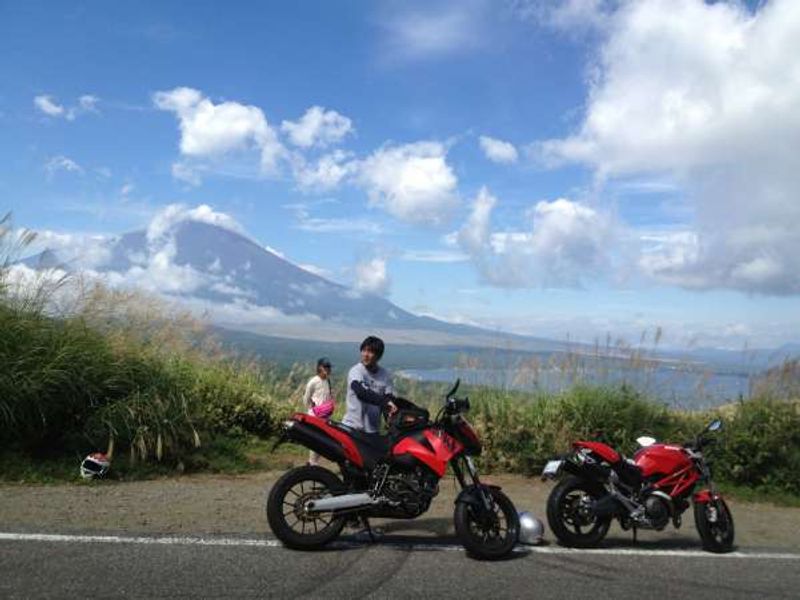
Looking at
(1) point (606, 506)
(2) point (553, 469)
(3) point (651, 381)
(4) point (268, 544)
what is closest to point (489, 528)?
(2) point (553, 469)

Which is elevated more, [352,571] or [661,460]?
[661,460]

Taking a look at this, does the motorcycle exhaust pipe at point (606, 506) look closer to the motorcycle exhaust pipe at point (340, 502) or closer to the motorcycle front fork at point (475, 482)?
the motorcycle front fork at point (475, 482)

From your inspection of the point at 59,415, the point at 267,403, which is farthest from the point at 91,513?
the point at 267,403

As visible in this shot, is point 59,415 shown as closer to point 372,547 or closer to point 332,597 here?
point 372,547

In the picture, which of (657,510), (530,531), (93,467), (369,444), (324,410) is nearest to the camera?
(369,444)

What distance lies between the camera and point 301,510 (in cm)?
611

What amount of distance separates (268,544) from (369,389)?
1.52 meters

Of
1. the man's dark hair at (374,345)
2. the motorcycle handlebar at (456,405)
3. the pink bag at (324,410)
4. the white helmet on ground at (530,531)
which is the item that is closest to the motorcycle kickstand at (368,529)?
the motorcycle handlebar at (456,405)

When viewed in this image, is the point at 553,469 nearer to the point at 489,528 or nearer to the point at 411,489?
the point at 489,528

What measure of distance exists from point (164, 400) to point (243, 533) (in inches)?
127

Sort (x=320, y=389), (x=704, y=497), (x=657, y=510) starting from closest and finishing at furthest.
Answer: (x=657, y=510) → (x=704, y=497) → (x=320, y=389)

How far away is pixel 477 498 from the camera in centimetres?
623

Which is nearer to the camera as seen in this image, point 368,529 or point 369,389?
point 368,529

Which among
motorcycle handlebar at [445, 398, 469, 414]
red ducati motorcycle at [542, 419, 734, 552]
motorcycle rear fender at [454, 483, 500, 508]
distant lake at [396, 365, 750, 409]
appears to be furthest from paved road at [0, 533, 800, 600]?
distant lake at [396, 365, 750, 409]
